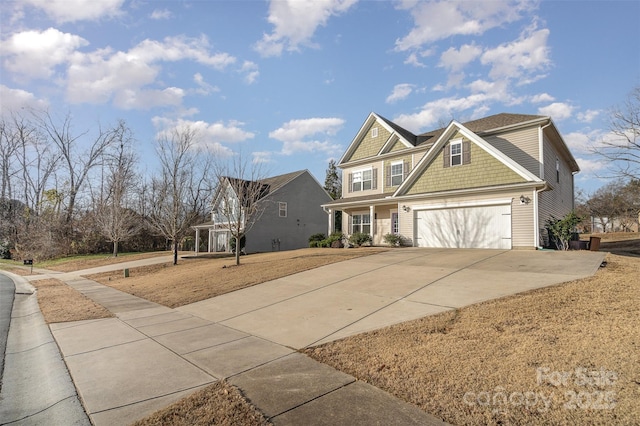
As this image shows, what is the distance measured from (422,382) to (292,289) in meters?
6.28

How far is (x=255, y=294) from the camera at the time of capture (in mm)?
9539

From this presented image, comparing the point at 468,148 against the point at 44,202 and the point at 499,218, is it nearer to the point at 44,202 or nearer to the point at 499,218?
the point at 499,218

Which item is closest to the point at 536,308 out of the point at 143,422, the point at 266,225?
the point at 143,422

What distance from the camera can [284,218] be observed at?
1179 inches

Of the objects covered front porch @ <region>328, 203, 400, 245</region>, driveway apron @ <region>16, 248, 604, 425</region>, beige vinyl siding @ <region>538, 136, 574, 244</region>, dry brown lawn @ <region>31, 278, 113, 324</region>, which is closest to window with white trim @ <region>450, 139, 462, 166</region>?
beige vinyl siding @ <region>538, 136, 574, 244</region>

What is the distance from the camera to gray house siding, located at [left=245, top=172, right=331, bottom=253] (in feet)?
91.8

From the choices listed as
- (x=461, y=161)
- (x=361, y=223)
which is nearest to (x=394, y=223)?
(x=361, y=223)

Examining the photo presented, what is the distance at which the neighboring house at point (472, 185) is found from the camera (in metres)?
14.7

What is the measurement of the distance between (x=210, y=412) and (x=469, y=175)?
52.1 ft

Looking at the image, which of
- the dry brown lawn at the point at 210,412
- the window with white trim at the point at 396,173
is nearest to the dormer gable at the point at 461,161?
the window with white trim at the point at 396,173

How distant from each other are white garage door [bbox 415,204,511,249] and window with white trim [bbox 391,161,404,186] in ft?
11.4

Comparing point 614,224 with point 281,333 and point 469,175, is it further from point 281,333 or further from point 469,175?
point 281,333

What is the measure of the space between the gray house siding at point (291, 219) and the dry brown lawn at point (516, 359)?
22.9 meters

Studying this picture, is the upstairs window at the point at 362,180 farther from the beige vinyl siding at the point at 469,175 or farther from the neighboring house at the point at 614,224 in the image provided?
the neighboring house at the point at 614,224
